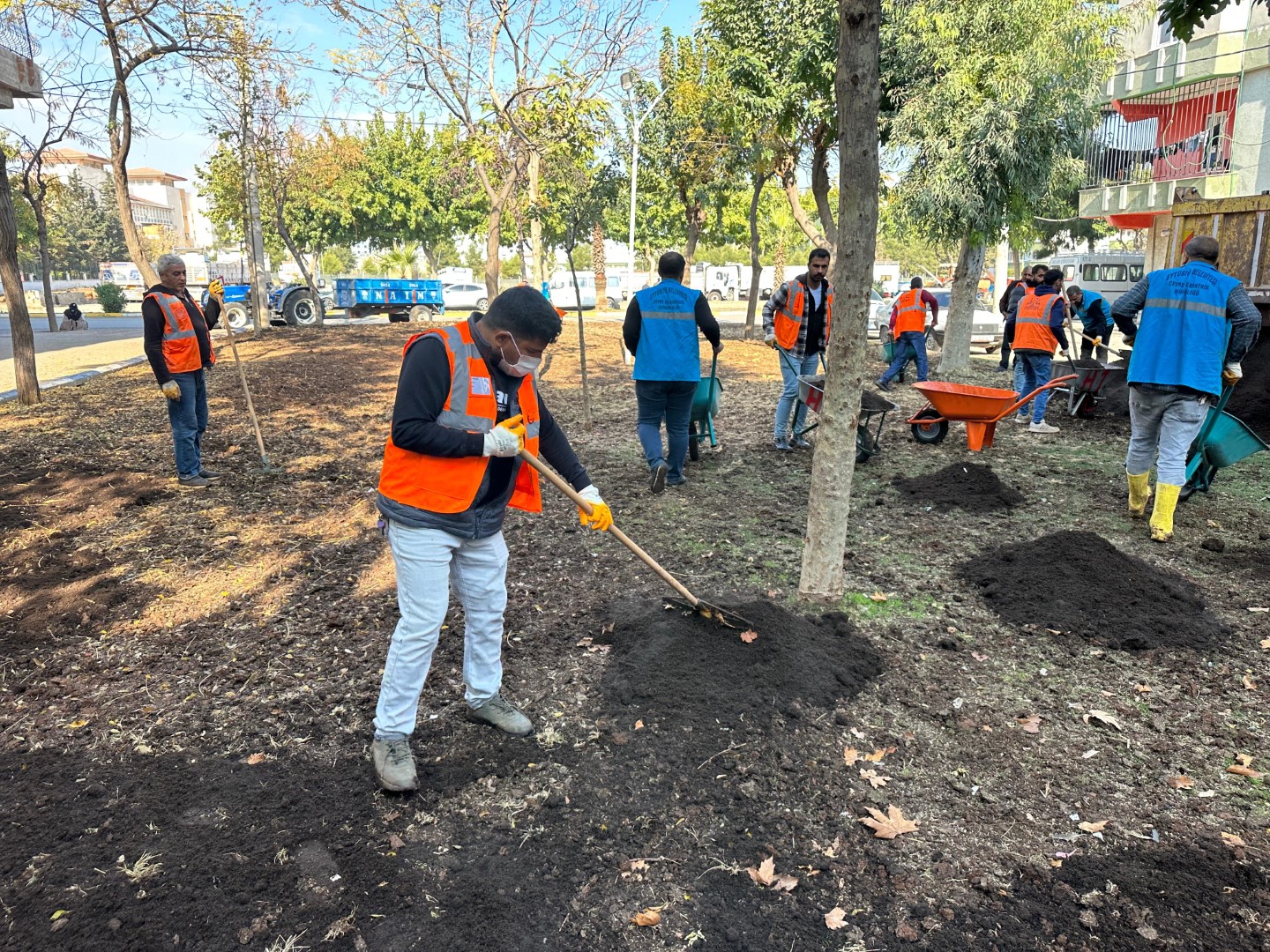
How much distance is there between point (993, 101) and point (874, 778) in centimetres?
1162

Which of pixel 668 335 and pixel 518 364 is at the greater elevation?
pixel 518 364

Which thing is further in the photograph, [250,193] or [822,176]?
[250,193]

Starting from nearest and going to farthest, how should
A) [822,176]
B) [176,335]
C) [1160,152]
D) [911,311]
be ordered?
[176,335], [911,311], [822,176], [1160,152]

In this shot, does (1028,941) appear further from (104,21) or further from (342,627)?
(104,21)

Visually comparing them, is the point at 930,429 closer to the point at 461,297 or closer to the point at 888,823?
the point at 888,823

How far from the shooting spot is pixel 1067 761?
10.4ft

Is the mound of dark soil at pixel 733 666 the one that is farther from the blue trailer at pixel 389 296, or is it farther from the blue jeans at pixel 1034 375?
the blue trailer at pixel 389 296

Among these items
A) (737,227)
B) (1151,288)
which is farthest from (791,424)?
(737,227)

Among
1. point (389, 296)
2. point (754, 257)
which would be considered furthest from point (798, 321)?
point (389, 296)

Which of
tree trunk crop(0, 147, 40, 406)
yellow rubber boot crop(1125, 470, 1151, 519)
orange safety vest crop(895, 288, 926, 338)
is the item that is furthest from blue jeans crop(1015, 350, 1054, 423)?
tree trunk crop(0, 147, 40, 406)

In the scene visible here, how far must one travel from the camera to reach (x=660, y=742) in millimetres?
3246

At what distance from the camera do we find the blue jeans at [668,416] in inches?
254

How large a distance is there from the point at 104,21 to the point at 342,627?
11984mm

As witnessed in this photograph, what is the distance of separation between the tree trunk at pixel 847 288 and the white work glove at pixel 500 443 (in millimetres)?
1830
